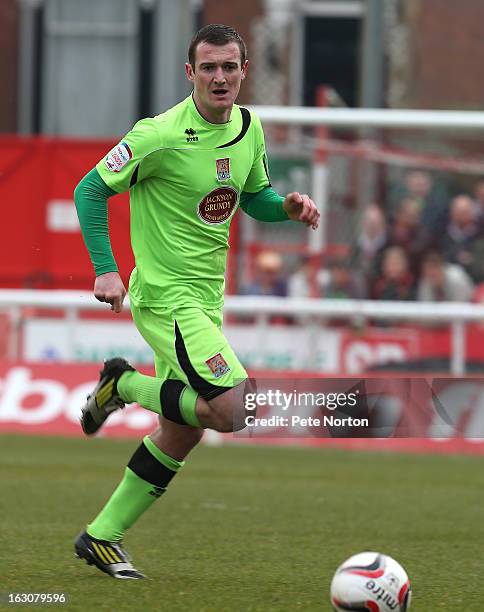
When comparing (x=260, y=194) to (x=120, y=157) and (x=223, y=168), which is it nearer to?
(x=223, y=168)

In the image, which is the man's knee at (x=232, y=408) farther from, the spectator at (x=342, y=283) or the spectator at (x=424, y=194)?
the spectator at (x=424, y=194)

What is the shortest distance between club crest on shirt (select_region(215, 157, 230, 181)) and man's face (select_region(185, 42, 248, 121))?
20 centimetres

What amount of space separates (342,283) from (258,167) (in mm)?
7322

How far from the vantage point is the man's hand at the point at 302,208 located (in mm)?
6461

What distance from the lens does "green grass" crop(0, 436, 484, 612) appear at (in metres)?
6.31

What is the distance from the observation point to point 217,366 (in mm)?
6266

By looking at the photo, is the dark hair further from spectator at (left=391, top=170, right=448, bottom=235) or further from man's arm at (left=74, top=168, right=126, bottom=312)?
spectator at (left=391, top=170, right=448, bottom=235)

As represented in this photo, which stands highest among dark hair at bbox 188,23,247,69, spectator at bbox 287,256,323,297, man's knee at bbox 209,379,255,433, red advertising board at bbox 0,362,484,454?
dark hair at bbox 188,23,247,69

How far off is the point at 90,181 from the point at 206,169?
439 mm

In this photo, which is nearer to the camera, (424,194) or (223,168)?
(223,168)

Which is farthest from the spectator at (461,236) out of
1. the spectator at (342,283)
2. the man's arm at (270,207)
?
the man's arm at (270,207)

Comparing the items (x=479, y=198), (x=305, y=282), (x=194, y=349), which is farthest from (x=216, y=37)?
(x=479, y=198)

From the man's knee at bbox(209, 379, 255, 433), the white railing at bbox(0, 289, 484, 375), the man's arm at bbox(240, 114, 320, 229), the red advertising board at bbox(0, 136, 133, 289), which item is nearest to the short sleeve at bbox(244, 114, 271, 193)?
the man's arm at bbox(240, 114, 320, 229)

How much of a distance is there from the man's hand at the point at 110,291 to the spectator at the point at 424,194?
8.34 metres
